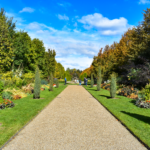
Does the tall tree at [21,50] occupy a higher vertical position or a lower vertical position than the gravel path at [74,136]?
higher

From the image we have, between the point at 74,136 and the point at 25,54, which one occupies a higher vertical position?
the point at 25,54

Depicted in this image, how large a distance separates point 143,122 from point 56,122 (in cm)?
378

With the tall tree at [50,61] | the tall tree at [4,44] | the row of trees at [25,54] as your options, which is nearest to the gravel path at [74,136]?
the tall tree at [4,44]

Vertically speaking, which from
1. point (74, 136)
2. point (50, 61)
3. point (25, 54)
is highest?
→ point (25, 54)

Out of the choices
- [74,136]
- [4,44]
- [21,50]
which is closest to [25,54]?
[21,50]

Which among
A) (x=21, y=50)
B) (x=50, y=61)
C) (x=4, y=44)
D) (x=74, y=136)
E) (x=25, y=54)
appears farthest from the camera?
(x=50, y=61)

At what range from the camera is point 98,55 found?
35125 millimetres

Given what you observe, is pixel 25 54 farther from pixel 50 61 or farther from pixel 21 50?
pixel 50 61

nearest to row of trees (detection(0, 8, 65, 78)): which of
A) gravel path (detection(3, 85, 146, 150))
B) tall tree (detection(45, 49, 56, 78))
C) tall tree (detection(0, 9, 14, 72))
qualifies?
tall tree (detection(45, 49, 56, 78))

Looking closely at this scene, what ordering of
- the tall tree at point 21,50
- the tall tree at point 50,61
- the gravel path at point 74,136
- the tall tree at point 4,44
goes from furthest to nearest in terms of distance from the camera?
the tall tree at point 50,61
the tall tree at point 21,50
the tall tree at point 4,44
the gravel path at point 74,136

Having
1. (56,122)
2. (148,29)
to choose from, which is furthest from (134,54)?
(56,122)

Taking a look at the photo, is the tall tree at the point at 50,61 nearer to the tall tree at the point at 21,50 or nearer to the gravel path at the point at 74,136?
the tall tree at the point at 21,50

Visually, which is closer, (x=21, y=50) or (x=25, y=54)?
(x=21, y=50)

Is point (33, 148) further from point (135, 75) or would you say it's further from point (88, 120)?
point (135, 75)
